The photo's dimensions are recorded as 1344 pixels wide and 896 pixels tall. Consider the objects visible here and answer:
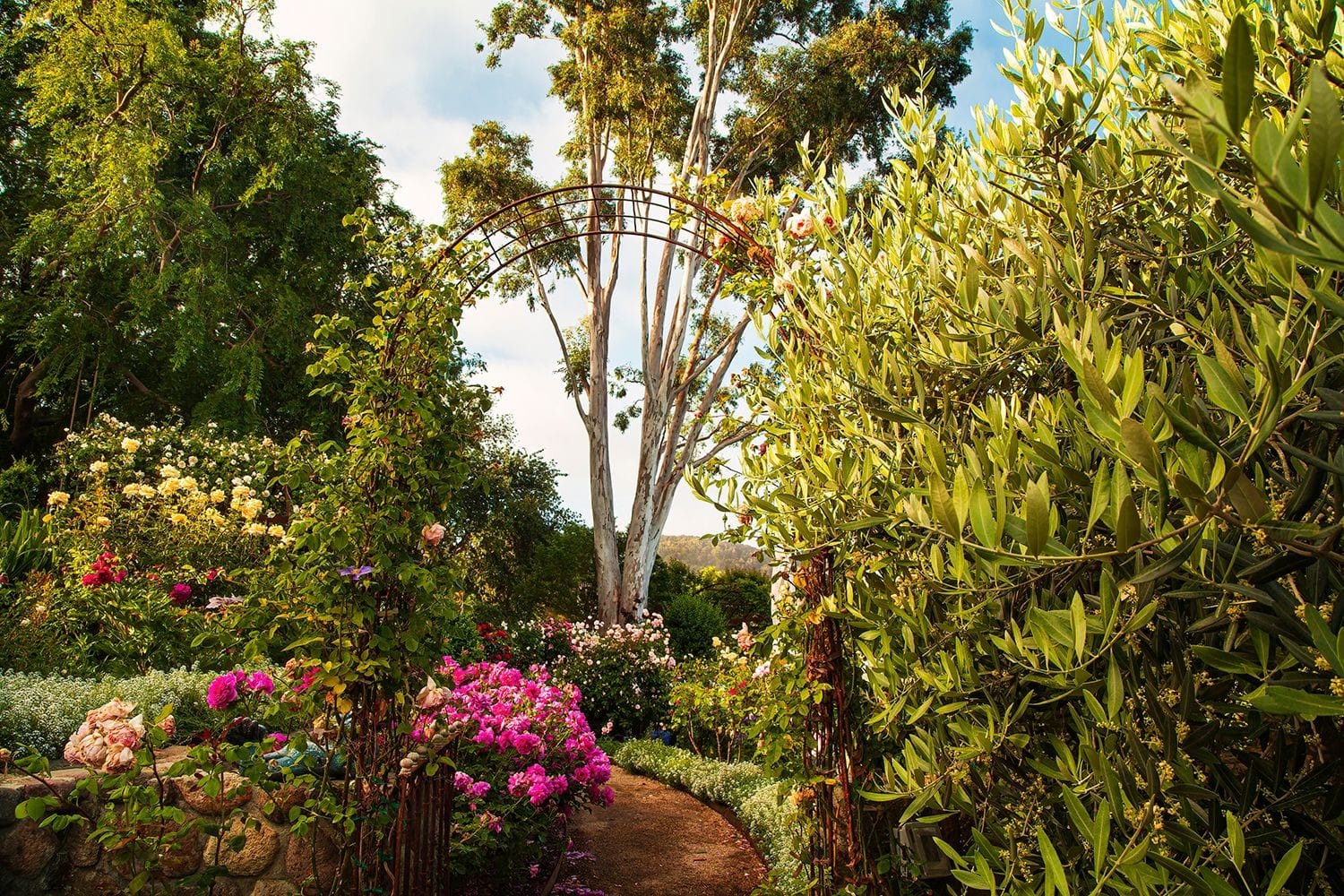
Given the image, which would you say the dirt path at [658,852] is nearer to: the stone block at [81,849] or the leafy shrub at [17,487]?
the stone block at [81,849]

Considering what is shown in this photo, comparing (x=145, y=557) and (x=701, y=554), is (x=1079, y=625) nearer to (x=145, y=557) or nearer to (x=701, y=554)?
(x=145, y=557)

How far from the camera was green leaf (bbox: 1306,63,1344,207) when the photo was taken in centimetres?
58

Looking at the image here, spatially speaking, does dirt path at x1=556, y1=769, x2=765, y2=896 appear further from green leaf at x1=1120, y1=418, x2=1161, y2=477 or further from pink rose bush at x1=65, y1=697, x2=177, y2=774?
green leaf at x1=1120, y1=418, x2=1161, y2=477

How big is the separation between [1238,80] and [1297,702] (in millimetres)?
646

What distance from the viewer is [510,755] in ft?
13.1

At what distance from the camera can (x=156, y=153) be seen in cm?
1093

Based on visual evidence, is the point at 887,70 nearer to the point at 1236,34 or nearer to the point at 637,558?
the point at 637,558

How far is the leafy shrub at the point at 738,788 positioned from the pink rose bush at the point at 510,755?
0.98m

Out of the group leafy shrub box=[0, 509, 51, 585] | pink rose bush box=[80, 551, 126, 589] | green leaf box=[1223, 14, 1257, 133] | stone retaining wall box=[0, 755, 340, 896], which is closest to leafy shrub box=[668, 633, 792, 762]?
stone retaining wall box=[0, 755, 340, 896]

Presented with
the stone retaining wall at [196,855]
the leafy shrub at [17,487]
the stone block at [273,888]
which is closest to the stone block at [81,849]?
the stone retaining wall at [196,855]

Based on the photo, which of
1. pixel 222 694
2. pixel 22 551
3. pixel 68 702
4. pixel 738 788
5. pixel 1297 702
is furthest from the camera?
pixel 22 551

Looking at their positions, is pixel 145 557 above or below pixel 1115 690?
above

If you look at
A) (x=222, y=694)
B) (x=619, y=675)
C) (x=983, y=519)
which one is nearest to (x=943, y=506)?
(x=983, y=519)

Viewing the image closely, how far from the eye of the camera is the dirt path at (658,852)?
4.25 m
